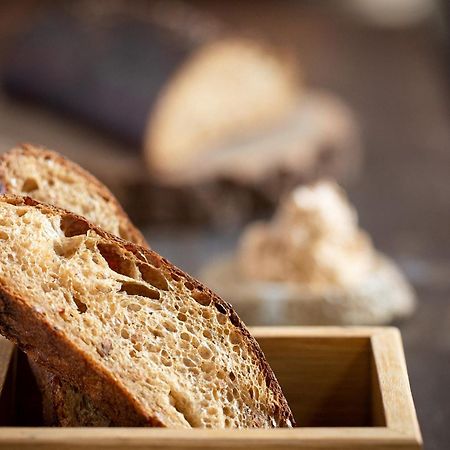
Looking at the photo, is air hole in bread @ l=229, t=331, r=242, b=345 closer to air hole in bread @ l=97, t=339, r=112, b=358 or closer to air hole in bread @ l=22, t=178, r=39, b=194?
air hole in bread @ l=97, t=339, r=112, b=358

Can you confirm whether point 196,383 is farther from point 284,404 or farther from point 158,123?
point 158,123

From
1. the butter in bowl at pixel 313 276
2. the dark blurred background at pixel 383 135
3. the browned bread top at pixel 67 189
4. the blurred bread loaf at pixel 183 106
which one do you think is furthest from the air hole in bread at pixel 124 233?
Result: the blurred bread loaf at pixel 183 106

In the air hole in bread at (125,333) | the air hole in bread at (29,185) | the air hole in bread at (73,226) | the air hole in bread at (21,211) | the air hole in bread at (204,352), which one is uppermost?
the air hole in bread at (29,185)

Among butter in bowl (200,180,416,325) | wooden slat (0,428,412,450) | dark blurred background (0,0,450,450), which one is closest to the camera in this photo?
wooden slat (0,428,412,450)

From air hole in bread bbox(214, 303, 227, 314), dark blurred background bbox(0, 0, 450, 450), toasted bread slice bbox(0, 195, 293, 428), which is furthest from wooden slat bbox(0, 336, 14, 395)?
dark blurred background bbox(0, 0, 450, 450)

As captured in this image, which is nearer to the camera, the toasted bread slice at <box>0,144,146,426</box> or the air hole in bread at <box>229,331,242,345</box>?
the air hole in bread at <box>229,331,242,345</box>

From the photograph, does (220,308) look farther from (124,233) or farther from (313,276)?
(313,276)

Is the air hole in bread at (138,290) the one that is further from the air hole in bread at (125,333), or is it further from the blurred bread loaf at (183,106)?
the blurred bread loaf at (183,106)

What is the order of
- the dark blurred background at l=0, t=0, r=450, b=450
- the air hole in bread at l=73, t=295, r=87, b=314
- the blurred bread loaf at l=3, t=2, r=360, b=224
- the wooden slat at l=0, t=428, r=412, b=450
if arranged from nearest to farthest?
the wooden slat at l=0, t=428, r=412, b=450 → the air hole in bread at l=73, t=295, r=87, b=314 → the dark blurred background at l=0, t=0, r=450, b=450 → the blurred bread loaf at l=3, t=2, r=360, b=224
